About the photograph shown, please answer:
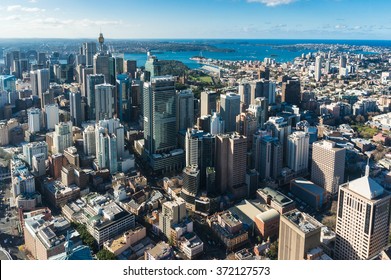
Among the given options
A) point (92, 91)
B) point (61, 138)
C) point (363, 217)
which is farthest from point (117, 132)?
point (363, 217)

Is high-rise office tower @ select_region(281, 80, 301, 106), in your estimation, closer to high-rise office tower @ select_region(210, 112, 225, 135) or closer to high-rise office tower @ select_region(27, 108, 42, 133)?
high-rise office tower @ select_region(210, 112, 225, 135)

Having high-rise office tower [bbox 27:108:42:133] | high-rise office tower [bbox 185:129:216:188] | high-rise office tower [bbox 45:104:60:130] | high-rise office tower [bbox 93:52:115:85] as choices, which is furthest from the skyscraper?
high-rise office tower [bbox 185:129:216:188]

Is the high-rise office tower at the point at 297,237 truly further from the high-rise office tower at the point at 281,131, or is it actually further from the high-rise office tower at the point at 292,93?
the high-rise office tower at the point at 292,93

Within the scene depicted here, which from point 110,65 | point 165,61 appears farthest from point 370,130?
point 110,65

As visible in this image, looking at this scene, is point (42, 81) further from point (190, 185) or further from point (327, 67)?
point (327, 67)

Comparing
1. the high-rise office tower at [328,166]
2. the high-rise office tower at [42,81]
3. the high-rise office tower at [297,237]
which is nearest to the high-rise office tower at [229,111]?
the high-rise office tower at [328,166]
